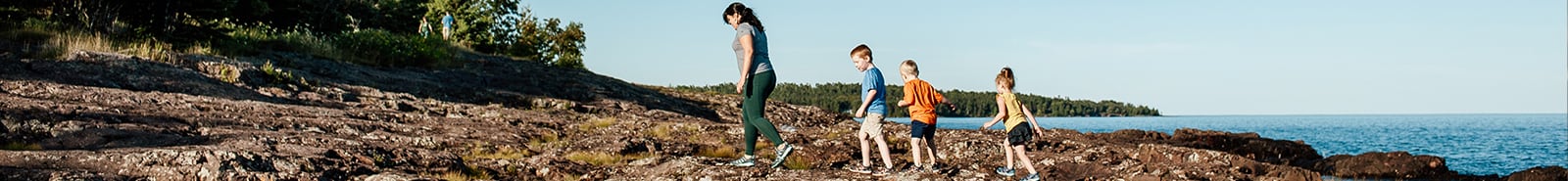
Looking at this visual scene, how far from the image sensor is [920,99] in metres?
8.27

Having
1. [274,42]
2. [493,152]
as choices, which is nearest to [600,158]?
[493,152]

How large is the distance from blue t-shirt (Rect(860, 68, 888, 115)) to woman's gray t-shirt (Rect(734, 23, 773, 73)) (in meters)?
0.69

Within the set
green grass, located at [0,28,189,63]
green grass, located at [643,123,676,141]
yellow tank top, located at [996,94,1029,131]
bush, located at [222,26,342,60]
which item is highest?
bush, located at [222,26,342,60]

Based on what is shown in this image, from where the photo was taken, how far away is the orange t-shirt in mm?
8219

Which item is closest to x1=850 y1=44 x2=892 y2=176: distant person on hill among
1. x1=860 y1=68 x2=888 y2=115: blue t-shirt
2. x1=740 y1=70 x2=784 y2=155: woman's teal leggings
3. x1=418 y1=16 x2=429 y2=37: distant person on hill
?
x1=860 y1=68 x2=888 y2=115: blue t-shirt

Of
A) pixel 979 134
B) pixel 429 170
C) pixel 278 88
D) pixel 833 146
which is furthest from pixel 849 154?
pixel 278 88

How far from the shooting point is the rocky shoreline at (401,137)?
8875 mm

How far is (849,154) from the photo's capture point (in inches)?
439

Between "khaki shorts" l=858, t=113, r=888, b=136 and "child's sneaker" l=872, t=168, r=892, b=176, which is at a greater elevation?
"khaki shorts" l=858, t=113, r=888, b=136

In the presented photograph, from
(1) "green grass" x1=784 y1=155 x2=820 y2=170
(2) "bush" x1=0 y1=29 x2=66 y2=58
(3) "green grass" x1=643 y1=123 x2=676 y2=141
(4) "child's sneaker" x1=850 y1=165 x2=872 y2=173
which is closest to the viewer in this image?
(4) "child's sneaker" x1=850 y1=165 x2=872 y2=173

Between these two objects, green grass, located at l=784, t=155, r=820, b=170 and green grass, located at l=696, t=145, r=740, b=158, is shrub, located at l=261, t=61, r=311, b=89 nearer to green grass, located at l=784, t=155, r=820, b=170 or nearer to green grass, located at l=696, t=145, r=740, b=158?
green grass, located at l=696, t=145, r=740, b=158

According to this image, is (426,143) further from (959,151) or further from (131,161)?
(959,151)

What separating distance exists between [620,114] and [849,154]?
7758 millimetres

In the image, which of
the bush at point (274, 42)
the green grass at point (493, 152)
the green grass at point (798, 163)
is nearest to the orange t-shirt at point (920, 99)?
the green grass at point (798, 163)
